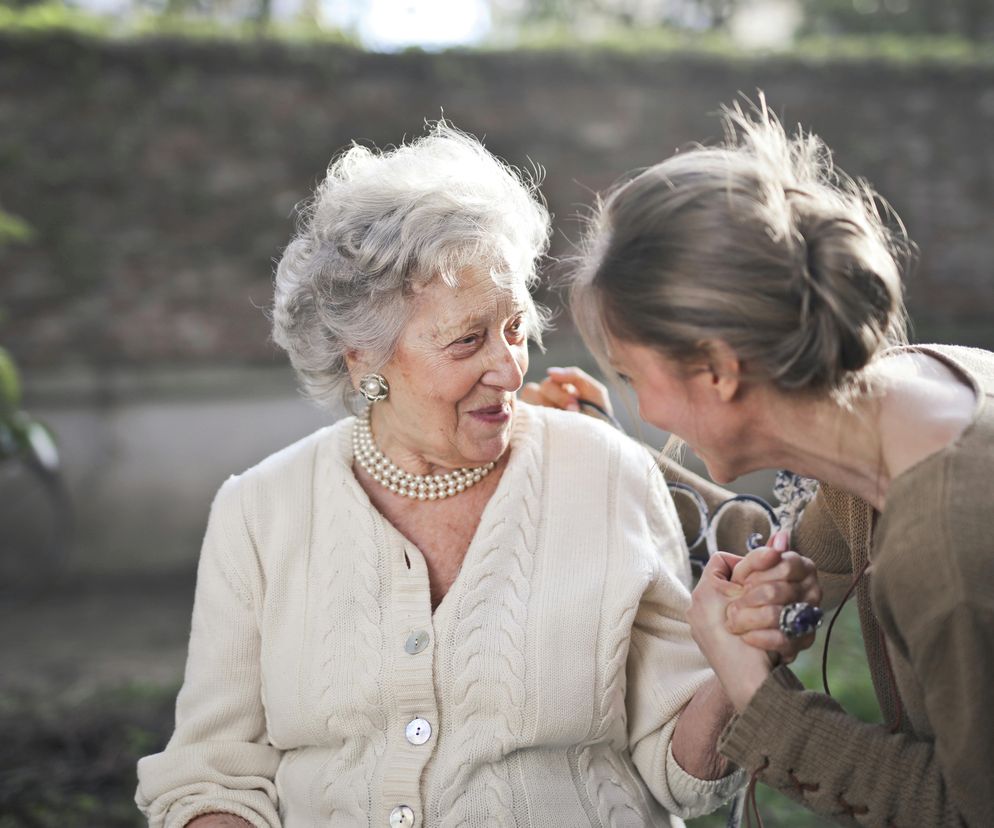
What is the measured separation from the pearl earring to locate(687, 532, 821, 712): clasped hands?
872 mm

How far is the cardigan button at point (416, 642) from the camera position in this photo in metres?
2.30

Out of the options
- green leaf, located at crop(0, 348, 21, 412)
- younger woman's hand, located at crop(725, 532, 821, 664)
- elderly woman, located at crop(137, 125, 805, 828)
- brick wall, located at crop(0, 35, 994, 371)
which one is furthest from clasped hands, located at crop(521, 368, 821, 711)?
brick wall, located at crop(0, 35, 994, 371)

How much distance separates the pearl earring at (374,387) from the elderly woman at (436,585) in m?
0.01

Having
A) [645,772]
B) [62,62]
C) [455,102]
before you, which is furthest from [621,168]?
[645,772]

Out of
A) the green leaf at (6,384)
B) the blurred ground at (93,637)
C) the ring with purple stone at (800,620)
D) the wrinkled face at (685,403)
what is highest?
the wrinkled face at (685,403)

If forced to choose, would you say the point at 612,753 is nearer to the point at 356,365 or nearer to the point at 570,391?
the point at 570,391

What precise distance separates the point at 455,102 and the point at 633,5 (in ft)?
35.3

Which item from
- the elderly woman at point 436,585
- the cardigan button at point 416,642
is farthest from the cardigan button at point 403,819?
the cardigan button at point 416,642

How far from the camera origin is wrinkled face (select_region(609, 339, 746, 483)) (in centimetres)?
184

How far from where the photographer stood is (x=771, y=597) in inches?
76.2

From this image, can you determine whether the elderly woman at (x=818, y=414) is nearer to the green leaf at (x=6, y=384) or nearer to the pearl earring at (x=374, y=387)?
the pearl earring at (x=374, y=387)

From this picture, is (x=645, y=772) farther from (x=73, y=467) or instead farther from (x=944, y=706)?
(x=73, y=467)

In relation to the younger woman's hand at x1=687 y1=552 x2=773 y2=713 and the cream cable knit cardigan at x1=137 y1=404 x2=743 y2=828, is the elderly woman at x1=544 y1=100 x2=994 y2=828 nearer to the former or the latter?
the younger woman's hand at x1=687 y1=552 x2=773 y2=713

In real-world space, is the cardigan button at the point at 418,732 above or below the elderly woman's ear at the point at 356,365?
below
